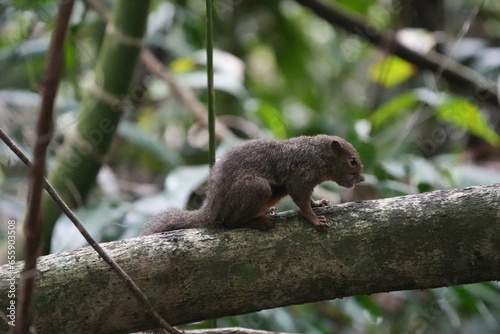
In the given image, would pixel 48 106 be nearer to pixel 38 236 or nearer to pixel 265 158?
pixel 38 236

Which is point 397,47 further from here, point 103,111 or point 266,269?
point 266,269

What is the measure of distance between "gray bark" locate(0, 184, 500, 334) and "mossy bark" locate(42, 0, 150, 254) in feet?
5.24

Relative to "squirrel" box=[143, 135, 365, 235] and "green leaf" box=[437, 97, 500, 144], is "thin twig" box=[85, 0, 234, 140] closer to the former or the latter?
"squirrel" box=[143, 135, 365, 235]

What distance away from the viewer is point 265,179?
3.29 meters

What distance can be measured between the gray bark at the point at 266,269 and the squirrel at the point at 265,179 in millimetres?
214

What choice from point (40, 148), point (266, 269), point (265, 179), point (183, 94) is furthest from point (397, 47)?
point (40, 148)

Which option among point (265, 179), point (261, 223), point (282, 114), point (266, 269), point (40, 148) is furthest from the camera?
point (282, 114)

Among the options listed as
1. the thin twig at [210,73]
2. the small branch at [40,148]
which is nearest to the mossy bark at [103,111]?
the thin twig at [210,73]

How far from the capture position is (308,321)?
4355mm

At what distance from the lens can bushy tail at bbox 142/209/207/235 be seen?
3.05m

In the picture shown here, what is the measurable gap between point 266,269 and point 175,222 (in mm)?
685

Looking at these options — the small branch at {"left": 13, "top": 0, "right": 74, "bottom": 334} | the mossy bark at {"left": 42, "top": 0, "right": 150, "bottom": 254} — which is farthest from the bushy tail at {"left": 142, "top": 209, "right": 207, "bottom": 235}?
the small branch at {"left": 13, "top": 0, "right": 74, "bottom": 334}

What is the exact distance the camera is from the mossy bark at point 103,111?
13.4 ft

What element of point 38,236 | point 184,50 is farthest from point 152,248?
point 184,50
